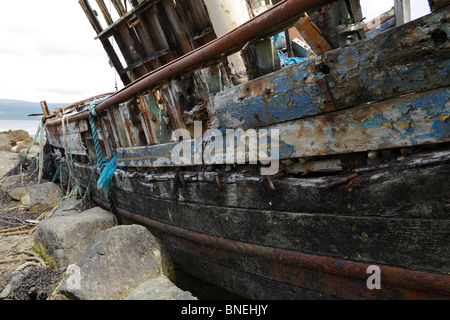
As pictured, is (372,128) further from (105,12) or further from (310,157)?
(105,12)

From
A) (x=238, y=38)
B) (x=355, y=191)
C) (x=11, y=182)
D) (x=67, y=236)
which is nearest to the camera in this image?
(x=355, y=191)

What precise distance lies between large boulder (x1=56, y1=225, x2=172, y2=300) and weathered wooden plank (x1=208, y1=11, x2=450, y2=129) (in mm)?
1563

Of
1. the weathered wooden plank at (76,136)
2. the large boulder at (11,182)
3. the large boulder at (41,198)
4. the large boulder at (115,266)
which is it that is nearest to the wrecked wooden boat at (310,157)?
the large boulder at (115,266)

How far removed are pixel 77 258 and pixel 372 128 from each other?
3.78 meters

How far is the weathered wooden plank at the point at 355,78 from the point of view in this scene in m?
1.20

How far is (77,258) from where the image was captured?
3596 mm

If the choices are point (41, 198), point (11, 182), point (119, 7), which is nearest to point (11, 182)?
point (11, 182)

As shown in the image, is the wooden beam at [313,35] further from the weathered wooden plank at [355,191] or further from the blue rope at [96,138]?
the blue rope at [96,138]

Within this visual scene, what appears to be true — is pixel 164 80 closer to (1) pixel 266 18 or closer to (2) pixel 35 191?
(1) pixel 266 18

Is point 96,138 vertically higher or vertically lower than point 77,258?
higher

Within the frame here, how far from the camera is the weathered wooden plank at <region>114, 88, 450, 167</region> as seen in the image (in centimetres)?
123

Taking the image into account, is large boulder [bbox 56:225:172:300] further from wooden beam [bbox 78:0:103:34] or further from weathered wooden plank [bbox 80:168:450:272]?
wooden beam [bbox 78:0:103:34]

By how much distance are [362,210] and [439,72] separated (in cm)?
76

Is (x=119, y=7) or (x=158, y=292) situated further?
(x=119, y=7)
